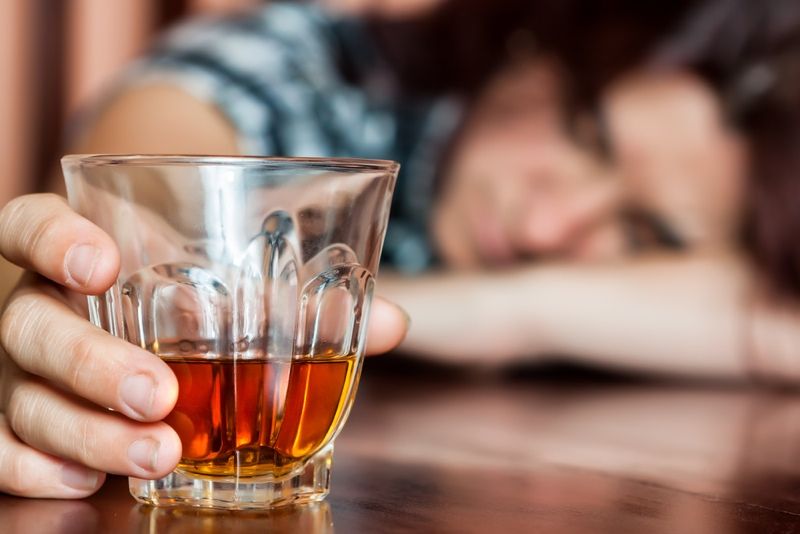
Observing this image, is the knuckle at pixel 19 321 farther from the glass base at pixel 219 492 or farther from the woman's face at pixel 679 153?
the woman's face at pixel 679 153

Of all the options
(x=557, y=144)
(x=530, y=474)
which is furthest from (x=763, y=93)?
(x=530, y=474)

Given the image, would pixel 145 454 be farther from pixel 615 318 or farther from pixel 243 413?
pixel 615 318

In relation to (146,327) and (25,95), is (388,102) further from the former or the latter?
(146,327)

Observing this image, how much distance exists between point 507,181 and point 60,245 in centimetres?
104

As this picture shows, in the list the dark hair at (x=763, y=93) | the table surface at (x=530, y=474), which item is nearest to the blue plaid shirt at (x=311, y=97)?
the dark hair at (x=763, y=93)

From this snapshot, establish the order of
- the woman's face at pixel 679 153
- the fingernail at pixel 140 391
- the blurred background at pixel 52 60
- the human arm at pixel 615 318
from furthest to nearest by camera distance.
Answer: the blurred background at pixel 52 60, the woman's face at pixel 679 153, the human arm at pixel 615 318, the fingernail at pixel 140 391

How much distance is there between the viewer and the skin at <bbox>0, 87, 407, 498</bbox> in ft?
1.31

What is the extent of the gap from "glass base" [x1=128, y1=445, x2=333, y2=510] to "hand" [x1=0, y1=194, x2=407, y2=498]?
0.06ft

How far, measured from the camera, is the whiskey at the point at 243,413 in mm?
408

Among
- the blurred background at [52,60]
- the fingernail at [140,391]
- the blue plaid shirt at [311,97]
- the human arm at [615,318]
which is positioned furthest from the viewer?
the blurred background at [52,60]

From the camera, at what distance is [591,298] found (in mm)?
1214

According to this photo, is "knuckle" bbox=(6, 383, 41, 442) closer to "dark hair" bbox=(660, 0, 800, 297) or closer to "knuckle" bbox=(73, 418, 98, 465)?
"knuckle" bbox=(73, 418, 98, 465)

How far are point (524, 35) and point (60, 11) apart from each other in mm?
1063

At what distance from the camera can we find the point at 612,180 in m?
1.36
